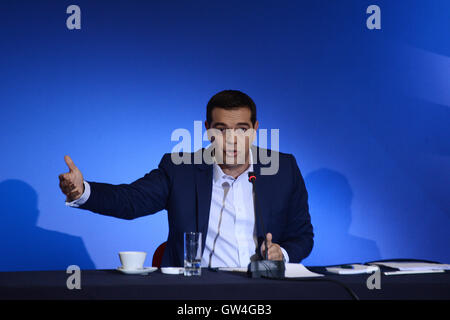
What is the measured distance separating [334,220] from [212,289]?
6.88ft

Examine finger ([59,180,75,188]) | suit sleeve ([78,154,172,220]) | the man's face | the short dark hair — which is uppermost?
the short dark hair

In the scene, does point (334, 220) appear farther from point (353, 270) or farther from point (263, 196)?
point (353, 270)

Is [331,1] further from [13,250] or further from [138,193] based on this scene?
[13,250]

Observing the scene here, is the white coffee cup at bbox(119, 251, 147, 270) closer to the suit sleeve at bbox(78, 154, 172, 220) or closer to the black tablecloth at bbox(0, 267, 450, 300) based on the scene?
the black tablecloth at bbox(0, 267, 450, 300)

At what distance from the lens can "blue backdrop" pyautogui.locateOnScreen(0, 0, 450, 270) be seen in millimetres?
2920

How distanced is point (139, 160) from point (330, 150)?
132cm

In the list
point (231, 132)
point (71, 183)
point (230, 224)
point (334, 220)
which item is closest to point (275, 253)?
point (230, 224)

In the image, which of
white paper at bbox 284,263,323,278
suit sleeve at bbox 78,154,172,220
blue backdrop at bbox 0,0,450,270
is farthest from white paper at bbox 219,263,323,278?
blue backdrop at bbox 0,0,450,270

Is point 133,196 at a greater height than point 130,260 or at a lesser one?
greater

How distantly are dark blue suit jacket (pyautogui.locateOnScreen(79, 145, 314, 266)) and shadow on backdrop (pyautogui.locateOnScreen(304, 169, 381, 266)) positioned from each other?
851 millimetres

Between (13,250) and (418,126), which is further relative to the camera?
(418,126)

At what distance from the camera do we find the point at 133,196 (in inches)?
81.9

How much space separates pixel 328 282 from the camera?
1217 mm
